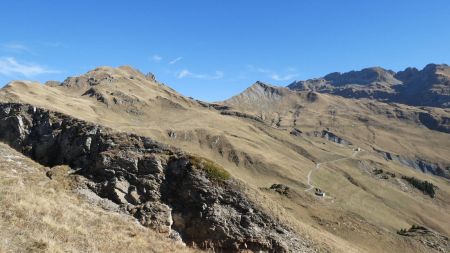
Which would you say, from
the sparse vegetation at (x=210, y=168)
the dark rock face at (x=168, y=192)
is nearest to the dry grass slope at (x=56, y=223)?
the dark rock face at (x=168, y=192)

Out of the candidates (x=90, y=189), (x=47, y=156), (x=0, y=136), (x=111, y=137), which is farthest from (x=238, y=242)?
(x=0, y=136)

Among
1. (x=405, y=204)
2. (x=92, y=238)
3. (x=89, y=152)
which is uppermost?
(x=89, y=152)

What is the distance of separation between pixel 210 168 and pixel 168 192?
12.7 ft

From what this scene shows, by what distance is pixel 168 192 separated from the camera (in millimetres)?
35188

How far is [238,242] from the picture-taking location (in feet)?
104

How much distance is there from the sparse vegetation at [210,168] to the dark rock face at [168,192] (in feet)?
1.07

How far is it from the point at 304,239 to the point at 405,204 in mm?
152545

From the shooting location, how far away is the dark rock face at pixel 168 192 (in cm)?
3186

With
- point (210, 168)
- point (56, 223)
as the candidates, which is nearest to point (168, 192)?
point (210, 168)

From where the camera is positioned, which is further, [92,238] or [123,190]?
[123,190]

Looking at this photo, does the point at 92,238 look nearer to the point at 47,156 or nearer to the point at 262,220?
the point at 262,220

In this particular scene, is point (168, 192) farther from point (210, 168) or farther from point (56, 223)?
point (56, 223)

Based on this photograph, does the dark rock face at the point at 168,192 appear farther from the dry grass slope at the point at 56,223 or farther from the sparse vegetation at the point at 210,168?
the dry grass slope at the point at 56,223

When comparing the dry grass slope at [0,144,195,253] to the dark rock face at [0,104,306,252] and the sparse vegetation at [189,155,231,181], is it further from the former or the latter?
the sparse vegetation at [189,155,231,181]
